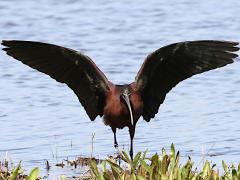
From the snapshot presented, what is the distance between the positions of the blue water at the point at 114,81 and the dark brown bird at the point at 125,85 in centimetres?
69

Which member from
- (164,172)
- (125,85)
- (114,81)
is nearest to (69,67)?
(125,85)

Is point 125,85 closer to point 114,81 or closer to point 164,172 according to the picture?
point 164,172

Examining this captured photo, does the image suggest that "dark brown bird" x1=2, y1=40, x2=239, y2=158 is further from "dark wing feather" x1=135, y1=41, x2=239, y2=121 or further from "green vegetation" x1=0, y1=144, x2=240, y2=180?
"green vegetation" x1=0, y1=144, x2=240, y2=180

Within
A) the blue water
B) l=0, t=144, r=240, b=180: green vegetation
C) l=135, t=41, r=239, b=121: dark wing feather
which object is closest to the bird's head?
l=135, t=41, r=239, b=121: dark wing feather

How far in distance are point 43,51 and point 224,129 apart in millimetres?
2642

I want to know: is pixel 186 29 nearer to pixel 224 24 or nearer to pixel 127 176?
pixel 224 24

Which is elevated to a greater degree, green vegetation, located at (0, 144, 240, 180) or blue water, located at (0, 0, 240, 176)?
blue water, located at (0, 0, 240, 176)

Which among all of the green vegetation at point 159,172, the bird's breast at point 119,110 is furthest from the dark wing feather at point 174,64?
the green vegetation at point 159,172

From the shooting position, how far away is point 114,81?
13.2m

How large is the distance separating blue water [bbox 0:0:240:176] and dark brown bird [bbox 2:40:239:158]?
691 millimetres

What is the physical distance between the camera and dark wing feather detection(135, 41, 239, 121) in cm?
874

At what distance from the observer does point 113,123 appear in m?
9.41

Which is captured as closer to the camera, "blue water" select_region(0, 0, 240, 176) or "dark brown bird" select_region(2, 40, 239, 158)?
"dark brown bird" select_region(2, 40, 239, 158)

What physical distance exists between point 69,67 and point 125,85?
0.55m
